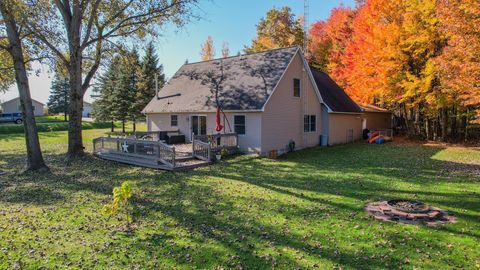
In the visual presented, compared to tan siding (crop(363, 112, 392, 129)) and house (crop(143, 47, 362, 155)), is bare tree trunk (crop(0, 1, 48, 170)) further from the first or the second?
tan siding (crop(363, 112, 392, 129))

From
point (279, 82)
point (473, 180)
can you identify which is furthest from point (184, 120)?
point (473, 180)

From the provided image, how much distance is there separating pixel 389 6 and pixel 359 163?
14396 mm

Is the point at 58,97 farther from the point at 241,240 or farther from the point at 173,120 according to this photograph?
the point at 241,240

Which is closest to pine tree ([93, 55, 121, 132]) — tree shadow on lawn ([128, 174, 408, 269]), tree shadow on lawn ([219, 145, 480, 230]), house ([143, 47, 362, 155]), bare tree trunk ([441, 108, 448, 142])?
house ([143, 47, 362, 155])

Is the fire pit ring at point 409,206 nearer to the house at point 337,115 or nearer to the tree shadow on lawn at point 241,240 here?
the tree shadow on lawn at point 241,240

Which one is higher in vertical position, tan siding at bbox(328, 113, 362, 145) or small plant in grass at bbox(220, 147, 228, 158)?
tan siding at bbox(328, 113, 362, 145)

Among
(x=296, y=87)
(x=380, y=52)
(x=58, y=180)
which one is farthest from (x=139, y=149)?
(x=380, y=52)

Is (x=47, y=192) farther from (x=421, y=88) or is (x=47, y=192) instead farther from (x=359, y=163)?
(x=421, y=88)

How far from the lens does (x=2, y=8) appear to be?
37.6 feet

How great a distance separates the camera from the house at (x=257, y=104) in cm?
1708

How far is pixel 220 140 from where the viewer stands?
1669 cm

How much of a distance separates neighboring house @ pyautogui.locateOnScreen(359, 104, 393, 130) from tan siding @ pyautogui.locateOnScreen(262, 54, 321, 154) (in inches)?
351

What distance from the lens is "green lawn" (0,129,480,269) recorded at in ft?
17.2

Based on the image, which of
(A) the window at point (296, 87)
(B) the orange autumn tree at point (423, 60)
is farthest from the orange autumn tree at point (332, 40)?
(A) the window at point (296, 87)
